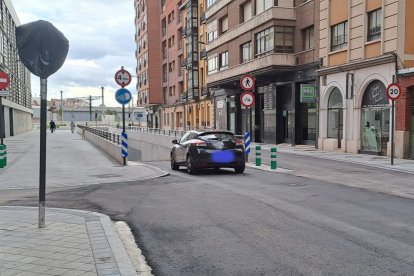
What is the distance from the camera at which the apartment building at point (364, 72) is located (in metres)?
20.3

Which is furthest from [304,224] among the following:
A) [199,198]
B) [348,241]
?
[199,198]

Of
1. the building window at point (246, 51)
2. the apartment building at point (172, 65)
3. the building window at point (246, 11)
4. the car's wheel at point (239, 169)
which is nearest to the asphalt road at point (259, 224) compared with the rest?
the car's wheel at point (239, 169)

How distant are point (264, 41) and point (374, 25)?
10.4 meters

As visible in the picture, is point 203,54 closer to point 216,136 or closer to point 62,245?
point 216,136

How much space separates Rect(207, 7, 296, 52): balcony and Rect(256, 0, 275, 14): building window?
0.54 metres

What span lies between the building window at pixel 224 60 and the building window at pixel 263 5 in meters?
7.05

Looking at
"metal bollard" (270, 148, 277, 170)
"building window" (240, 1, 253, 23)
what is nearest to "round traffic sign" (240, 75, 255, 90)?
"metal bollard" (270, 148, 277, 170)

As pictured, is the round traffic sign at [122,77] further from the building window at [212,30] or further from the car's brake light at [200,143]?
the building window at [212,30]

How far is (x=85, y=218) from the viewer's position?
7.03 meters

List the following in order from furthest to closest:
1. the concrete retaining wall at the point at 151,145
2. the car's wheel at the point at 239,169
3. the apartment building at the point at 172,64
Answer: the apartment building at the point at 172,64 < the concrete retaining wall at the point at 151,145 < the car's wheel at the point at 239,169

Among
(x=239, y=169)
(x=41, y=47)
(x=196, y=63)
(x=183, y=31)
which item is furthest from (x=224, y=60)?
(x=41, y=47)

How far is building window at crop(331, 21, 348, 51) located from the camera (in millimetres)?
24719

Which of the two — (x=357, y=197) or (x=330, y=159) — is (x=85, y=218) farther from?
(x=330, y=159)

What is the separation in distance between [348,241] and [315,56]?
77.5ft
